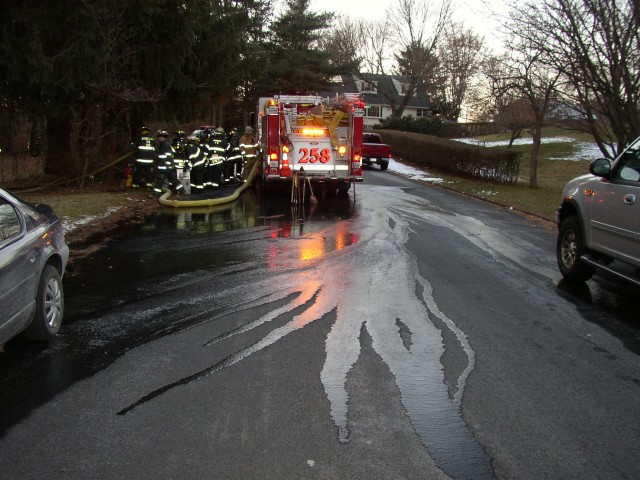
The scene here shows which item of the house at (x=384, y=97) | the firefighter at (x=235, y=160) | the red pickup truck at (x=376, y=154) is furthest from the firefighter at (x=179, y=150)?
the house at (x=384, y=97)

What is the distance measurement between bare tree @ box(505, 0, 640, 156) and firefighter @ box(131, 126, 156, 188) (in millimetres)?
9730

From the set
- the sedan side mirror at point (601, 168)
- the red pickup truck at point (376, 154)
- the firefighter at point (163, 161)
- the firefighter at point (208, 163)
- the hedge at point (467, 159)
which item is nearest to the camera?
the sedan side mirror at point (601, 168)

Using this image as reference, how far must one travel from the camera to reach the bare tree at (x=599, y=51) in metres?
11.9

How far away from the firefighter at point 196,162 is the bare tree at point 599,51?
8801mm

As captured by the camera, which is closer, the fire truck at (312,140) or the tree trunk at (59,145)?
the fire truck at (312,140)

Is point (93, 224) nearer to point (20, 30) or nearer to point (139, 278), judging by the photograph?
point (139, 278)

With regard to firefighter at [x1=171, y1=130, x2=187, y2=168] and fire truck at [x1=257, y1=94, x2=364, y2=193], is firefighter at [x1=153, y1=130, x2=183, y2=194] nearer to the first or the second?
firefighter at [x1=171, y1=130, x2=187, y2=168]

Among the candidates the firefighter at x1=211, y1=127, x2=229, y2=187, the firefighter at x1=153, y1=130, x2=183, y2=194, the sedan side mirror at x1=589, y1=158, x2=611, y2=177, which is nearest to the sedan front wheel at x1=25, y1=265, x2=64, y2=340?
the sedan side mirror at x1=589, y1=158, x2=611, y2=177

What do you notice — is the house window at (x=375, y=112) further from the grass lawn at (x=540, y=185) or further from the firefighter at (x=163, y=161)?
the firefighter at (x=163, y=161)

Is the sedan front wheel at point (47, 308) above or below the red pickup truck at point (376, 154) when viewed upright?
below

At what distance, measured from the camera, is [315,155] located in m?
15.7

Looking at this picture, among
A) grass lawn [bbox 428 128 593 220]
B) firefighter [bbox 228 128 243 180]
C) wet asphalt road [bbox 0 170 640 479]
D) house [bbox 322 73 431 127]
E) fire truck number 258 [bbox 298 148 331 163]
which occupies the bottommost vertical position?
wet asphalt road [bbox 0 170 640 479]

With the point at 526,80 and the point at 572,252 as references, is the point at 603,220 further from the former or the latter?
the point at 526,80

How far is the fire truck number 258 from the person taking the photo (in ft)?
51.4
